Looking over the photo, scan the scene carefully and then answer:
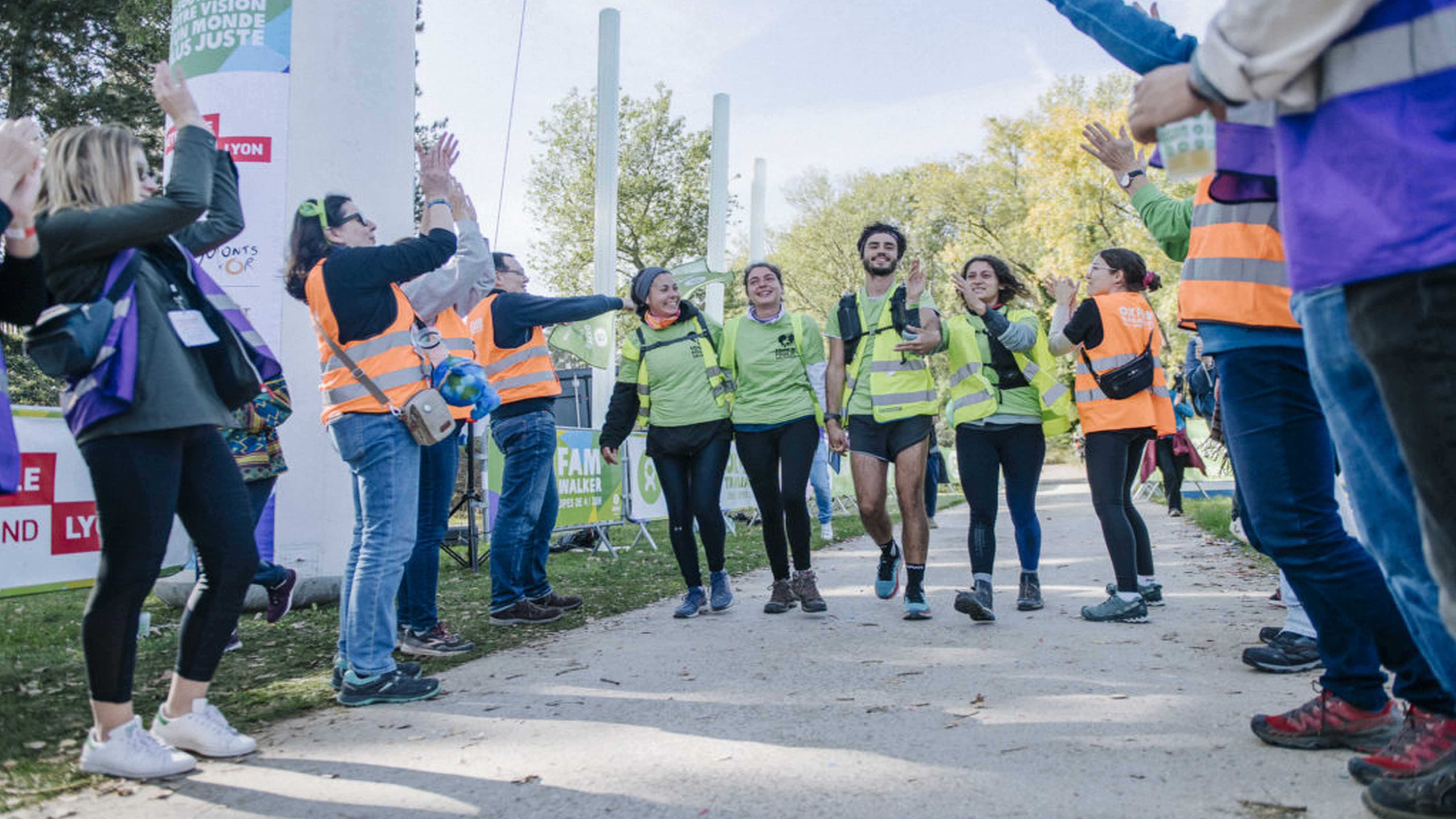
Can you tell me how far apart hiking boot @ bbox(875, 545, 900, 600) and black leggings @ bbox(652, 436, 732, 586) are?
1.05 meters

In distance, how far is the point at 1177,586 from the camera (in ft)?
22.7

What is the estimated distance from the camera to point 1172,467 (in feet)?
49.8

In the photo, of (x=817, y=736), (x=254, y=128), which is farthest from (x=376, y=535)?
(x=254, y=128)

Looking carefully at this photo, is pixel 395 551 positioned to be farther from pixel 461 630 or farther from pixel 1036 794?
pixel 1036 794

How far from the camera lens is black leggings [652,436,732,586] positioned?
6.31 m

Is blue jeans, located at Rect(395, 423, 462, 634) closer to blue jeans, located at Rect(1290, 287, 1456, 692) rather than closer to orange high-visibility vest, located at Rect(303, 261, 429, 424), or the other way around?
orange high-visibility vest, located at Rect(303, 261, 429, 424)

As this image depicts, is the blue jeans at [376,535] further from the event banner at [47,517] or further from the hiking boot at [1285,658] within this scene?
the hiking boot at [1285,658]

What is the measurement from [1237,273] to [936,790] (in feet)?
6.26

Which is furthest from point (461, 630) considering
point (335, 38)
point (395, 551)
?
point (335, 38)

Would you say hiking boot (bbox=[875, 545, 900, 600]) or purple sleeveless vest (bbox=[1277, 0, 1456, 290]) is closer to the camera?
purple sleeveless vest (bbox=[1277, 0, 1456, 290])

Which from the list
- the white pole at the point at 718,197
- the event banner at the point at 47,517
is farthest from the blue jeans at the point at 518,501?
the white pole at the point at 718,197

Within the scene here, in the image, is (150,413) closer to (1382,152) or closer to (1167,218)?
(1382,152)

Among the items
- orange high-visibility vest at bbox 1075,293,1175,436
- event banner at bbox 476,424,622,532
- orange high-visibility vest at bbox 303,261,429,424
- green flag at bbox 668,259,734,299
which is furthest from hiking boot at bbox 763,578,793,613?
green flag at bbox 668,259,734,299

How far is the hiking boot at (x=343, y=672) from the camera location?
4109mm
